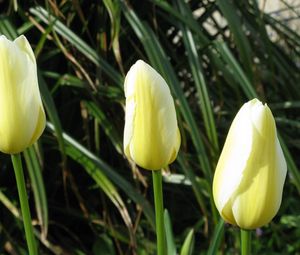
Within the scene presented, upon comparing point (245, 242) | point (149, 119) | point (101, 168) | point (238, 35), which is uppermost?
point (149, 119)

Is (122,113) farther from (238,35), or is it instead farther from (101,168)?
(238,35)

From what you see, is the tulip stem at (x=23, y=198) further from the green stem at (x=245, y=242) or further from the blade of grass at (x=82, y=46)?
the blade of grass at (x=82, y=46)

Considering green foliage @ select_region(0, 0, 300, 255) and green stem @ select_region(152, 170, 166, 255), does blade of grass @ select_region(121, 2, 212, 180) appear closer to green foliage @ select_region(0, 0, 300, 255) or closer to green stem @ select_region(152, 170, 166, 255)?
green foliage @ select_region(0, 0, 300, 255)

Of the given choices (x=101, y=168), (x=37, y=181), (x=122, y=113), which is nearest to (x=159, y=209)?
(x=37, y=181)

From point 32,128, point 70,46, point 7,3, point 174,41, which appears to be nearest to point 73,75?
point 70,46

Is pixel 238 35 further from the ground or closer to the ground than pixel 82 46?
closer to the ground

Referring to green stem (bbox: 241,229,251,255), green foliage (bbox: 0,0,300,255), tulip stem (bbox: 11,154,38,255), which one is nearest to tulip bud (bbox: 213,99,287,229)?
green stem (bbox: 241,229,251,255)

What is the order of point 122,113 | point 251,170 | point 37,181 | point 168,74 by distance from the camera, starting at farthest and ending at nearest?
point 122,113 < point 168,74 < point 37,181 < point 251,170
